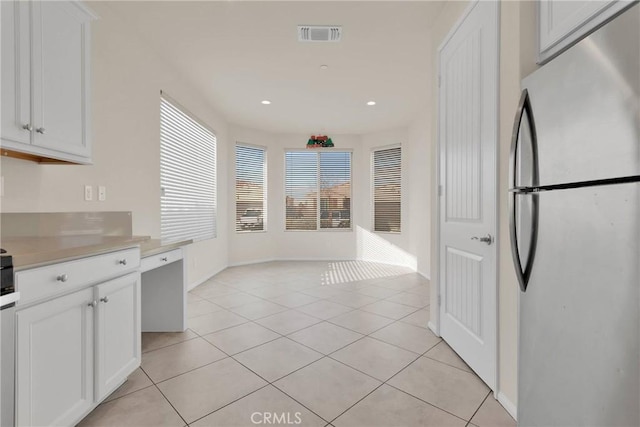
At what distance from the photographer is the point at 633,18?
838mm

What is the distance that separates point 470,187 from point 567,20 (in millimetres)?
1009

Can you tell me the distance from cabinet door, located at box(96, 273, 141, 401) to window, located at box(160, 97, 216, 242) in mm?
1732

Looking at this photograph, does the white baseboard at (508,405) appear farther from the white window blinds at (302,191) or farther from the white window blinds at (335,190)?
the white window blinds at (302,191)

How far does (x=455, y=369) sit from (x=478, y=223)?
3.27ft

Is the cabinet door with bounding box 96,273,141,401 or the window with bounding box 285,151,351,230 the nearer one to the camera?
the cabinet door with bounding box 96,273,141,401

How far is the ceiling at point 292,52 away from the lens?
2574mm

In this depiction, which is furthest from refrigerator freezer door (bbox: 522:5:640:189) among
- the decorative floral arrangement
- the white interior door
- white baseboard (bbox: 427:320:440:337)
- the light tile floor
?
the decorative floral arrangement

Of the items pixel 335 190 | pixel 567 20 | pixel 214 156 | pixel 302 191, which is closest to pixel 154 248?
pixel 567 20

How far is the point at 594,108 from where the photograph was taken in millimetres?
941

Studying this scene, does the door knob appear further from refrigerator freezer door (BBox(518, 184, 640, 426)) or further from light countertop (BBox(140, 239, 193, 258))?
light countertop (BBox(140, 239, 193, 258))

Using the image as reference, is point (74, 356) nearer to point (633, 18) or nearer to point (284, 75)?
point (633, 18)

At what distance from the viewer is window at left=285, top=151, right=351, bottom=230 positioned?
682 cm

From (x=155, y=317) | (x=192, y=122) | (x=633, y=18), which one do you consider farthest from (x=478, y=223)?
(x=192, y=122)

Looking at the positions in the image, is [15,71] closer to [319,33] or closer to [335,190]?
[319,33]
